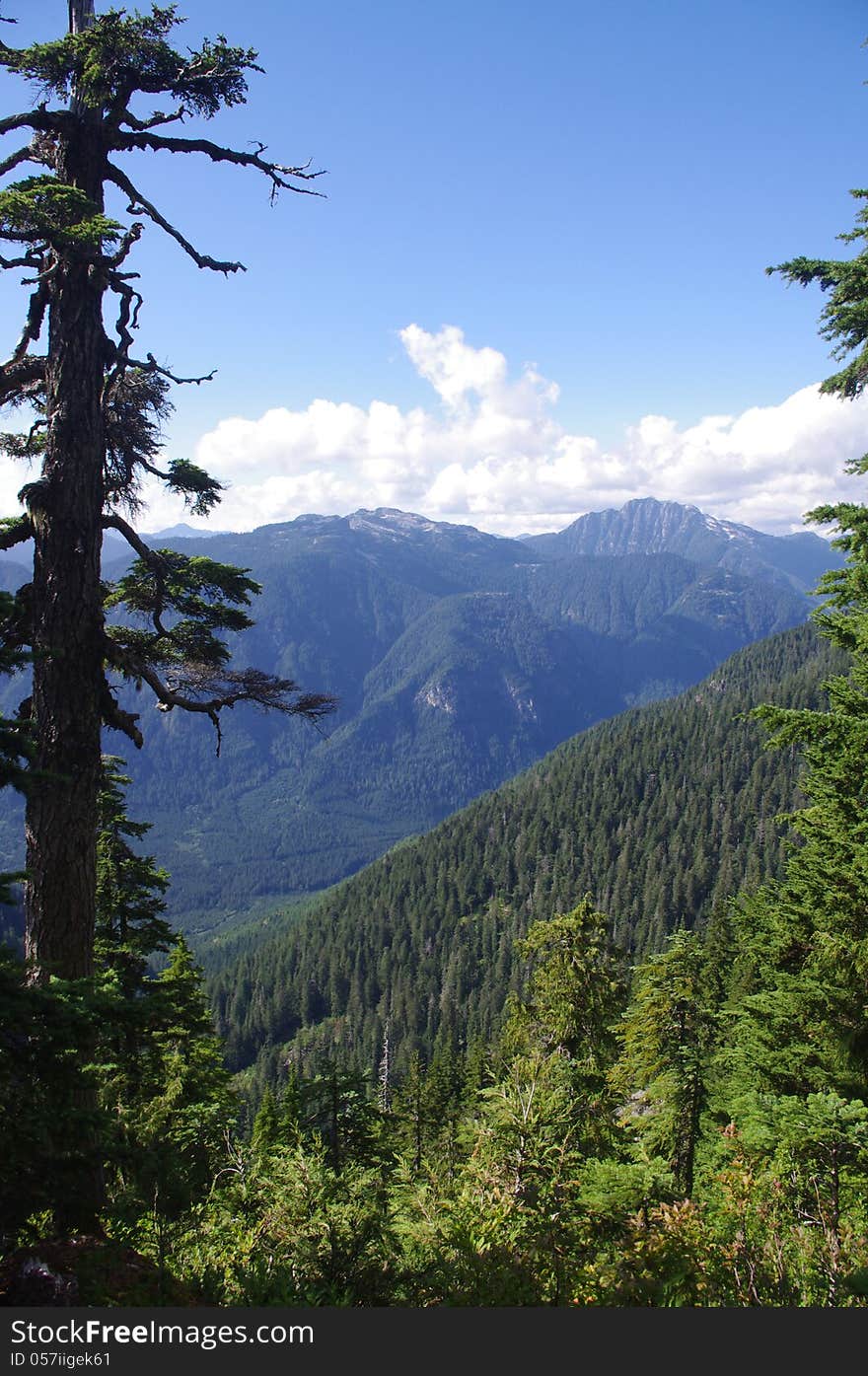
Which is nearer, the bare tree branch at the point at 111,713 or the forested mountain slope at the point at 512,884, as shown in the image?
the bare tree branch at the point at 111,713

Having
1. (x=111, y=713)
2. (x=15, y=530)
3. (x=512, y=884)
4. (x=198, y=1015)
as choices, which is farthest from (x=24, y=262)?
(x=512, y=884)

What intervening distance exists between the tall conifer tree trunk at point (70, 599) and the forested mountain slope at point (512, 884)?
108289 mm

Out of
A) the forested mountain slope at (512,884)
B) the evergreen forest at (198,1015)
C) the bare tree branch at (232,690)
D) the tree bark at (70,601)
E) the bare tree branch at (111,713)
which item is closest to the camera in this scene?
the evergreen forest at (198,1015)

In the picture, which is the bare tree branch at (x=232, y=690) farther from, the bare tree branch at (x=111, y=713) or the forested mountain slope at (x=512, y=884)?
the forested mountain slope at (x=512, y=884)

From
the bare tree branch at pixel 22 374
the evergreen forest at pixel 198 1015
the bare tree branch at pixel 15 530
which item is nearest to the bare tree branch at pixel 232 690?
the evergreen forest at pixel 198 1015

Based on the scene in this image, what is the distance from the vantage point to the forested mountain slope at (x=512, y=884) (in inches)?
4988

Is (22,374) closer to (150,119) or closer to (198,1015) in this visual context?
(150,119)

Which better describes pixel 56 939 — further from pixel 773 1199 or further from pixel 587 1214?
pixel 773 1199

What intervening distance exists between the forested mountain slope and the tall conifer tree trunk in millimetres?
108289

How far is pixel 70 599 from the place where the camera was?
8141mm

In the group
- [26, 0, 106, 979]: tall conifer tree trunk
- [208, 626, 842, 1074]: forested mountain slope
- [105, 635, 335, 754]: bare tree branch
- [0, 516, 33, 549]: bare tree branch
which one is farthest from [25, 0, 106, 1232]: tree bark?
[208, 626, 842, 1074]: forested mountain slope

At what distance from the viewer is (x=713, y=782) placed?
16500 cm

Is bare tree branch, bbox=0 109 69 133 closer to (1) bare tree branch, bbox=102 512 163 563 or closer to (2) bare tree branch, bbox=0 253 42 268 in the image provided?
(2) bare tree branch, bbox=0 253 42 268

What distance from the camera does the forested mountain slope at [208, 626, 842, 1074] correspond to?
4988 inches
